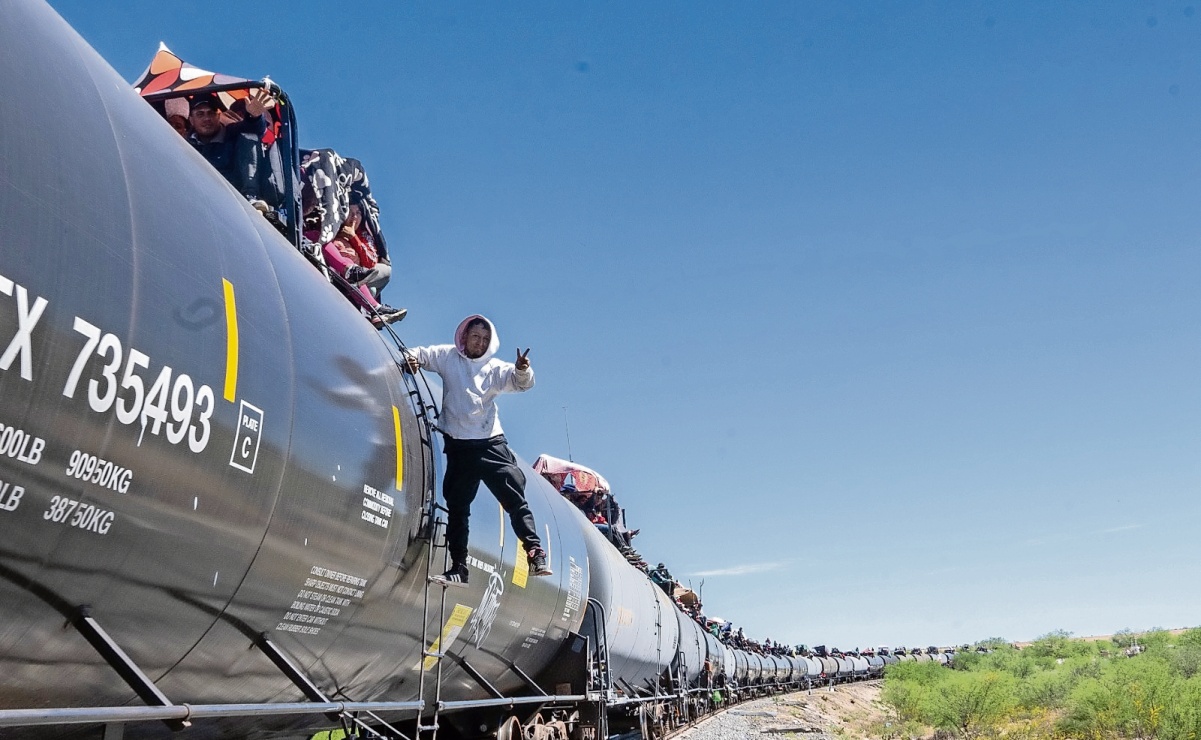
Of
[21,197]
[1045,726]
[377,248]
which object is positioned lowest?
[1045,726]

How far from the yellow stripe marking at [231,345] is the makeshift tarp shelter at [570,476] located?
48.8 feet

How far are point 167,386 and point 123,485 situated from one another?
0.34 metres

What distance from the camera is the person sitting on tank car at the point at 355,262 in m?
5.68

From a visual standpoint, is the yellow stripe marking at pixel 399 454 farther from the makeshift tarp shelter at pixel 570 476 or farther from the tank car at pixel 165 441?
the makeshift tarp shelter at pixel 570 476

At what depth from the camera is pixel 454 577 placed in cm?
557

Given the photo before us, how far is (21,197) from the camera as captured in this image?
2.43 m

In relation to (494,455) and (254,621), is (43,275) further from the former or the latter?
(494,455)

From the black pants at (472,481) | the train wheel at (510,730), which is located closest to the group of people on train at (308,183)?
the black pants at (472,481)

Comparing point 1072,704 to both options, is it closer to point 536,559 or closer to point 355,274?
point 536,559

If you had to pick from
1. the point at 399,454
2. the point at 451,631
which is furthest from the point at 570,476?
the point at 399,454

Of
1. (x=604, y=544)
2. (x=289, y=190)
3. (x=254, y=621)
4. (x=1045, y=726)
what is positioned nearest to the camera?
(x=254, y=621)

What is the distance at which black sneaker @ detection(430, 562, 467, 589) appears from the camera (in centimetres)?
546

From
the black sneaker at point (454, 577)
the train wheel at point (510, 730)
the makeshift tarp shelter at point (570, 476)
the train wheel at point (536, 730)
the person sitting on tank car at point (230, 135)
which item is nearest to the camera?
the person sitting on tank car at point (230, 135)

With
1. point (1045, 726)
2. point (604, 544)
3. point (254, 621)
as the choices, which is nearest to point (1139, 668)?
point (1045, 726)
